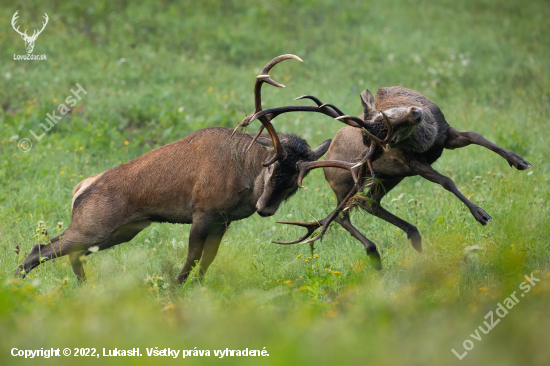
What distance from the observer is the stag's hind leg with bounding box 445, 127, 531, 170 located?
5.23 metres

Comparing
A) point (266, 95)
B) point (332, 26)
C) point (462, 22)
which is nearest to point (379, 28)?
point (332, 26)

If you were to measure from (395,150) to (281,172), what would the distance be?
3.70 feet

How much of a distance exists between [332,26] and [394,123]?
12.8 metres

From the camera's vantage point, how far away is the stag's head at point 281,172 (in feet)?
18.8

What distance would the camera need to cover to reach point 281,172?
5758 millimetres

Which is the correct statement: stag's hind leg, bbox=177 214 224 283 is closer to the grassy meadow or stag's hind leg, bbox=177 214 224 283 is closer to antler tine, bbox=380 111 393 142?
the grassy meadow

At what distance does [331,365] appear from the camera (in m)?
2.73

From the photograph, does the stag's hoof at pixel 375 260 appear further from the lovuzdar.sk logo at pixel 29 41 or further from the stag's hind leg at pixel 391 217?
the lovuzdar.sk logo at pixel 29 41

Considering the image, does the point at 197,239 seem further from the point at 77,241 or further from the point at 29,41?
the point at 29,41

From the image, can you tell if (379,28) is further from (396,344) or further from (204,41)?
(396,344)

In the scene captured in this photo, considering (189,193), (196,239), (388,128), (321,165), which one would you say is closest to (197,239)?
(196,239)

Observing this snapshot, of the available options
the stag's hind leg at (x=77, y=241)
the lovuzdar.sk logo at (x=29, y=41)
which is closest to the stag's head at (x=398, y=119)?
the stag's hind leg at (x=77, y=241)

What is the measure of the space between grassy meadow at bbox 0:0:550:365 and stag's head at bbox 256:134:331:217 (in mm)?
617

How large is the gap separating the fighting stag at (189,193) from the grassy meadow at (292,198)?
309 mm
